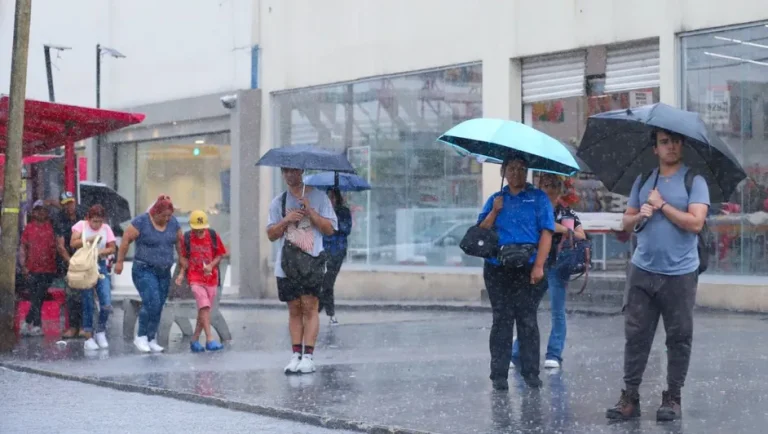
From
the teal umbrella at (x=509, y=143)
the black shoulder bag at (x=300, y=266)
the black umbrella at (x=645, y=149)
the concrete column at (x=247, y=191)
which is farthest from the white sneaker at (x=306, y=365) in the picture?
the concrete column at (x=247, y=191)

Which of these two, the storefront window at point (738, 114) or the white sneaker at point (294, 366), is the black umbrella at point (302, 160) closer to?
the white sneaker at point (294, 366)

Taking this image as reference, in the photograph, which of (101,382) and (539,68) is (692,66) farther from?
(101,382)

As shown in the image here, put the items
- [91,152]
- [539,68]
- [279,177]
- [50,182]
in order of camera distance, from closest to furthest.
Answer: [539,68] → [50,182] → [279,177] → [91,152]

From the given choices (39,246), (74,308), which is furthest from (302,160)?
(39,246)

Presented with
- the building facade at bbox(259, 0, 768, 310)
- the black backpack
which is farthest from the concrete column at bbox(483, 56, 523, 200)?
the black backpack

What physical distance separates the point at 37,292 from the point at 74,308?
53.4 inches

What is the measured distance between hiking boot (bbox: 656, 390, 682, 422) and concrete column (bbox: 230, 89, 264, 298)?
17049mm

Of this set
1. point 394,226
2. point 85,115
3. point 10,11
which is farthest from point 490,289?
point 10,11

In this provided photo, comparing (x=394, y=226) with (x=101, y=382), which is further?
(x=394, y=226)

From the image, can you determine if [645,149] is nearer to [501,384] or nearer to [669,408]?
[669,408]

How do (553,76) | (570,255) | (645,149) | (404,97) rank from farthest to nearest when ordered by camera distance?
(404,97) < (553,76) < (570,255) < (645,149)

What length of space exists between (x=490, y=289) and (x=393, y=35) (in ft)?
41.0

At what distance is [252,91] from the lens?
24719mm

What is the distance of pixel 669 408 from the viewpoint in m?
8.02
